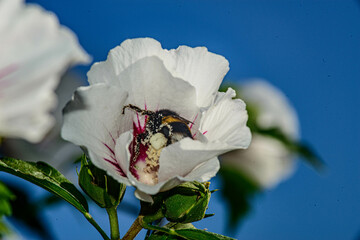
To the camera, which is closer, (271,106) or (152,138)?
(152,138)

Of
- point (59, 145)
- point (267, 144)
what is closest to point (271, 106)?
point (267, 144)

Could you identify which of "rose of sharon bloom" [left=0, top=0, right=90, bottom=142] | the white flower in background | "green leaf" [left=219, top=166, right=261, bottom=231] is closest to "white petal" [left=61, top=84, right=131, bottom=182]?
"rose of sharon bloom" [left=0, top=0, right=90, bottom=142]

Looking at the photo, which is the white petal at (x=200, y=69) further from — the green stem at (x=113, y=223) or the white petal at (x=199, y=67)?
the green stem at (x=113, y=223)

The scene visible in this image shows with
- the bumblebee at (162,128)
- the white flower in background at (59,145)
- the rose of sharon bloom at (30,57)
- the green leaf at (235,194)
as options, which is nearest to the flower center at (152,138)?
the bumblebee at (162,128)

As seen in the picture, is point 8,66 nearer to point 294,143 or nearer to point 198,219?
point 198,219

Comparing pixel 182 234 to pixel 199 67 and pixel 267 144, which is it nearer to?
pixel 199 67

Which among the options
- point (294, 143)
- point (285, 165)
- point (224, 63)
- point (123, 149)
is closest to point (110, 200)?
point (123, 149)
